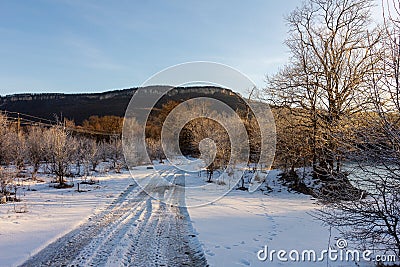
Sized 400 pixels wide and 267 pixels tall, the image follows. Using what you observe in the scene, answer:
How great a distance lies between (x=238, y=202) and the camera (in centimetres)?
1196

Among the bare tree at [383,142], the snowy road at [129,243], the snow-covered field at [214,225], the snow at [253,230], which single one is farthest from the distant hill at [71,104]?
the bare tree at [383,142]

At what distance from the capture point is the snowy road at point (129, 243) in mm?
5137

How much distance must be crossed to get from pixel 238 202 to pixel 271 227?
13.8 feet

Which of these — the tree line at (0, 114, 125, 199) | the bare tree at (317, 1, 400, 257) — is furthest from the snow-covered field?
the tree line at (0, 114, 125, 199)

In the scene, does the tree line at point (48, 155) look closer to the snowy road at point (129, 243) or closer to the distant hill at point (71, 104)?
the snowy road at point (129, 243)

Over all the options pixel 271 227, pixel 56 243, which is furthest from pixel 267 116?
pixel 56 243

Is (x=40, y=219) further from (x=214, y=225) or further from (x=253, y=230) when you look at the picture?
(x=253, y=230)

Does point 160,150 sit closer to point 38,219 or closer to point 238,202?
point 238,202

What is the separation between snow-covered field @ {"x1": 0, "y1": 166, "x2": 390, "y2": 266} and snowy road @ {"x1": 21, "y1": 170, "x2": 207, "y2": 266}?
111mm

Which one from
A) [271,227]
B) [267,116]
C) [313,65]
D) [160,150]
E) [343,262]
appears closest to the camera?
[343,262]

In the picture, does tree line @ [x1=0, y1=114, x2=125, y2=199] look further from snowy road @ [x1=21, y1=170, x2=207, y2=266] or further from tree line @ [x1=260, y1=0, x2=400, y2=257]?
tree line @ [x1=260, y1=0, x2=400, y2=257]

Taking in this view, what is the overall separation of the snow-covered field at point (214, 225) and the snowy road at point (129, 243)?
0.36 ft

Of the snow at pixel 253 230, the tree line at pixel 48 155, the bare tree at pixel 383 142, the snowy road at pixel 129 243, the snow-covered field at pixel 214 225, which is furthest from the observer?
the tree line at pixel 48 155

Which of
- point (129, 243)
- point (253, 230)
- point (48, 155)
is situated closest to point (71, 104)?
point (48, 155)
